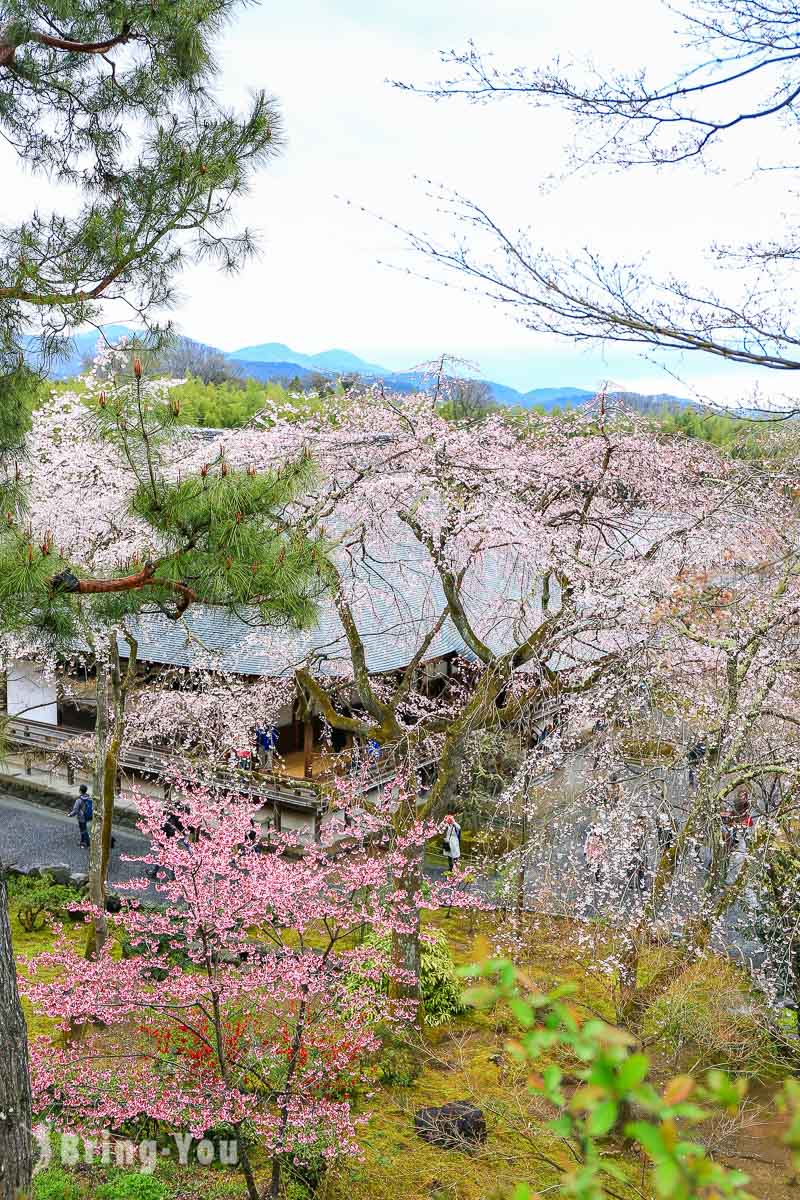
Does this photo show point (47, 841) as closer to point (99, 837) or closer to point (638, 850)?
point (99, 837)

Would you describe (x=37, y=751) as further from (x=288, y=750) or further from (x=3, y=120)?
(x=3, y=120)

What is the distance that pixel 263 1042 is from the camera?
6539mm

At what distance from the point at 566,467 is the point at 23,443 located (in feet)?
17.4

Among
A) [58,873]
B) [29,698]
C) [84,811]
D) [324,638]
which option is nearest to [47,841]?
[84,811]

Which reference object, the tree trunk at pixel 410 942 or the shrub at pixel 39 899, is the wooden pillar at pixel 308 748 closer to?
the shrub at pixel 39 899

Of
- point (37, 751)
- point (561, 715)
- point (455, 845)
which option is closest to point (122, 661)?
point (37, 751)

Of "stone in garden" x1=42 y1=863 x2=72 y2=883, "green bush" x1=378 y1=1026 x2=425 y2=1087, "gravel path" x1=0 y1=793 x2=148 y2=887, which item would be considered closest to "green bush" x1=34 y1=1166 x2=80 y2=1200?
"green bush" x1=378 y1=1026 x2=425 y2=1087

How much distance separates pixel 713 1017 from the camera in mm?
6008

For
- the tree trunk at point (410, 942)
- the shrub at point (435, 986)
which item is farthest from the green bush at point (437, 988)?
the tree trunk at point (410, 942)

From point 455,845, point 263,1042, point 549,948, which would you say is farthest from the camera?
point 455,845

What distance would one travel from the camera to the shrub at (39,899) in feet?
34.1

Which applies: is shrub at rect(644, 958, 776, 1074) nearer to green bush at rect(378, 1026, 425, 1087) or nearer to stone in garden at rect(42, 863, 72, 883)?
green bush at rect(378, 1026, 425, 1087)

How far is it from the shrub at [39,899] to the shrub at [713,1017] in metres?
7.11

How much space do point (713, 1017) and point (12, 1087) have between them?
15.0 feet
